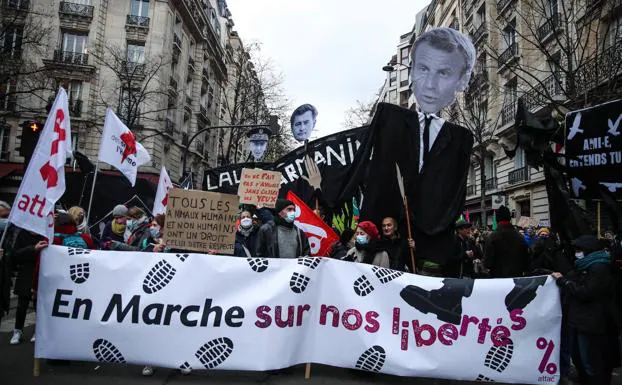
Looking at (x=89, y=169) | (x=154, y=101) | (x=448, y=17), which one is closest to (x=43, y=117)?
(x=154, y=101)

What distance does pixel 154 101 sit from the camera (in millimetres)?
29219

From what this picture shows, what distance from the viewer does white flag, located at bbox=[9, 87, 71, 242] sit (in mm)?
4039

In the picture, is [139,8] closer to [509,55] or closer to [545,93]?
[509,55]

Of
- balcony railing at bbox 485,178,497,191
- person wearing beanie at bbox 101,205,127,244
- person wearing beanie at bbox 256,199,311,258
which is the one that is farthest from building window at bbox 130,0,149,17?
person wearing beanie at bbox 256,199,311,258

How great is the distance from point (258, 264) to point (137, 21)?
30.5 metres

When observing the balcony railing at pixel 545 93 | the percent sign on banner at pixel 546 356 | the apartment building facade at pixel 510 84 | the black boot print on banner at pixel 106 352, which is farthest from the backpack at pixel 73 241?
the apartment building facade at pixel 510 84

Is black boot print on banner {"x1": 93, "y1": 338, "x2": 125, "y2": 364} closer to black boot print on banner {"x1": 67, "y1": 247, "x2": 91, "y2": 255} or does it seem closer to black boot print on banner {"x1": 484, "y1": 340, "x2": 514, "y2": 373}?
black boot print on banner {"x1": 67, "y1": 247, "x2": 91, "y2": 255}

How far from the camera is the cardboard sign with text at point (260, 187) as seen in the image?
7771 mm

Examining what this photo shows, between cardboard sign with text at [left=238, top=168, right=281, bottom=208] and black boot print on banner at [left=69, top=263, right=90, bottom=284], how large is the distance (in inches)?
156

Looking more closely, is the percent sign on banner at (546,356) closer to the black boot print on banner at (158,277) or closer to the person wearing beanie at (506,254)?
the person wearing beanie at (506,254)

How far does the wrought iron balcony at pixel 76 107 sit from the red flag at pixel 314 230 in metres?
26.5

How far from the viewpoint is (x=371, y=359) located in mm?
4148

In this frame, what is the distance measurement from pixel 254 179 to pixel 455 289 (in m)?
4.67

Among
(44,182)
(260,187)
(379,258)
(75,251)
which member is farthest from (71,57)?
(379,258)
